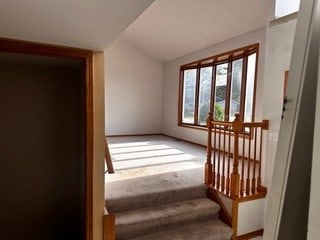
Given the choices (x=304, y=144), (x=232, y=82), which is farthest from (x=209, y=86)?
(x=304, y=144)

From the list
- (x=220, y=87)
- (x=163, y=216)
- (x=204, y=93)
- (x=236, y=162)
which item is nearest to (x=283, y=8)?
(x=236, y=162)

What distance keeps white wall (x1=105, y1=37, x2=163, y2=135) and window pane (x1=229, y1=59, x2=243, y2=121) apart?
117 inches

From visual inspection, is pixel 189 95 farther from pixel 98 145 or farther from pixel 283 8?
pixel 98 145

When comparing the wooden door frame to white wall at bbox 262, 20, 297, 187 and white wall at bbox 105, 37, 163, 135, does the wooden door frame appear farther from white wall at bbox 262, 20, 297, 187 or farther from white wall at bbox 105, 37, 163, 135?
white wall at bbox 105, 37, 163, 135

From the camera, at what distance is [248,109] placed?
4.44 metres

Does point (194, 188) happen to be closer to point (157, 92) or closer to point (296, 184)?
point (296, 184)

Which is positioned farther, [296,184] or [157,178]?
[157,178]

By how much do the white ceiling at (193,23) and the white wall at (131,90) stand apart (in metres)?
0.66

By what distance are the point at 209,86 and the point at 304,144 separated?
Result: 17.1 ft

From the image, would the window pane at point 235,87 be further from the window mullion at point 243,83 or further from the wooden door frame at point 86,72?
the wooden door frame at point 86,72

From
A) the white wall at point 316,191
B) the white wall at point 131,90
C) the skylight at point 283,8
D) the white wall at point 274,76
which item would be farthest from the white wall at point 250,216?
the white wall at point 131,90

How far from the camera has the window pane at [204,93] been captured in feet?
18.4

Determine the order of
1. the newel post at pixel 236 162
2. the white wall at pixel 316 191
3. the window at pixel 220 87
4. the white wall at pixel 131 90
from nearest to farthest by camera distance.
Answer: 1. the white wall at pixel 316 191
2. the newel post at pixel 236 162
3. the window at pixel 220 87
4. the white wall at pixel 131 90

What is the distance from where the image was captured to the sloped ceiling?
1198mm
